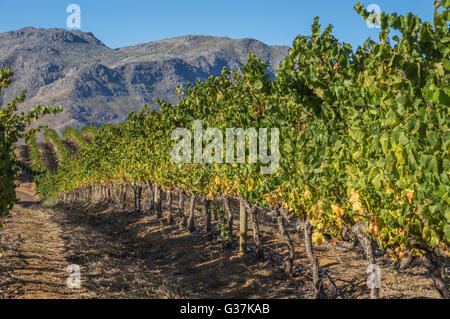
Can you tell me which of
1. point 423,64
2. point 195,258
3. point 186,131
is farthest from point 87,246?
point 423,64

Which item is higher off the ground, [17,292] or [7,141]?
[7,141]

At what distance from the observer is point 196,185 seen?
1369 cm

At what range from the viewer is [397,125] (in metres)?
3.93

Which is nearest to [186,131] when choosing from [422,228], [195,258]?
[195,258]

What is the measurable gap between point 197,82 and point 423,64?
1071cm

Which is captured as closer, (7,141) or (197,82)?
(7,141)

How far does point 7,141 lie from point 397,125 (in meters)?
8.70

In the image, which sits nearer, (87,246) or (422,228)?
(422,228)
